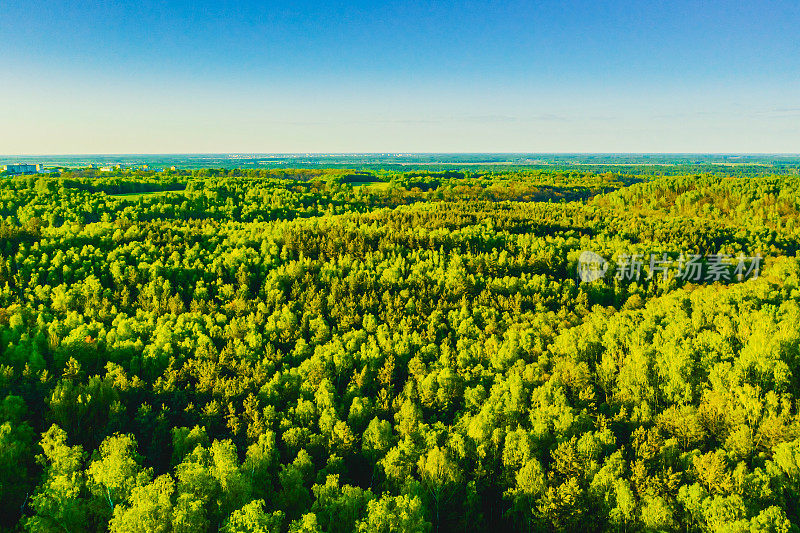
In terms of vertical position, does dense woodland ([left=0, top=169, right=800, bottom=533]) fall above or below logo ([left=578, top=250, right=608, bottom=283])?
below

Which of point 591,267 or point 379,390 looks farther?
point 591,267

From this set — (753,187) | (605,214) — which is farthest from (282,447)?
(753,187)

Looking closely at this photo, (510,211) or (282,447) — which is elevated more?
(510,211)

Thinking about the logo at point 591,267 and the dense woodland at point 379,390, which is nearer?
the dense woodland at point 379,390

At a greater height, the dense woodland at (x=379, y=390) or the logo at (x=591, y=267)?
the logo at (x=591, y=267)

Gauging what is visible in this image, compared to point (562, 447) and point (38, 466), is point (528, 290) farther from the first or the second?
point (38, 466)

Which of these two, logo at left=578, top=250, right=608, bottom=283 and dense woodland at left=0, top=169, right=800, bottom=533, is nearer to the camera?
dense woodland at left=0, top=169, right=800, bottom=533

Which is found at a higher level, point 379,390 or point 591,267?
point 591,267

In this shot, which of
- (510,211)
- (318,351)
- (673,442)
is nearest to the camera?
(673,442)
